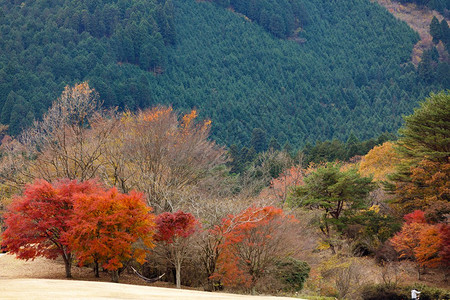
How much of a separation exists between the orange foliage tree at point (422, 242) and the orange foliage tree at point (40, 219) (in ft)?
61.5

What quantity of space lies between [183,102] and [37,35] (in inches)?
1337

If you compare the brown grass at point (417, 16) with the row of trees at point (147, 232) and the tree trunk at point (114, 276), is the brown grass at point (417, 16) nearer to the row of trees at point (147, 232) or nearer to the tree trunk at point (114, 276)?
the row of trees at point (147, 232)

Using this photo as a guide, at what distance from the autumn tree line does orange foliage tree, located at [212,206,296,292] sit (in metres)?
0.07

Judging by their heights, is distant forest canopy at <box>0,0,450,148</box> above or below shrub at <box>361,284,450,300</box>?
above

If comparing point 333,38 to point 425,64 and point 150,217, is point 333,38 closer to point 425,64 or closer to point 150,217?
point 425,64

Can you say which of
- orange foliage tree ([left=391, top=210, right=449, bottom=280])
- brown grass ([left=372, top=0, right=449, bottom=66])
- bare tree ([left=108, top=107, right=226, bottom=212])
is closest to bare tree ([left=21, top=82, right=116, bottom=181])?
bare tree ([left=108, top=107, right=226, bottom=212])

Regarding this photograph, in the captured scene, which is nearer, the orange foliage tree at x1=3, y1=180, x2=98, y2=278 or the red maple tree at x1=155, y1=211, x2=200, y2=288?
the orange foliage tree at x1=3, y1=180, x2=98, y2=278

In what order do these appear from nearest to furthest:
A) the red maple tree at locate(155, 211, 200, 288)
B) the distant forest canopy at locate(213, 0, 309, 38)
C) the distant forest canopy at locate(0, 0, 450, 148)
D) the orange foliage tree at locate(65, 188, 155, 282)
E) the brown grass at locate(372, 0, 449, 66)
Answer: the orange foliage tree at locate(65, 188, 155, 282), the red maple tree at locate(155, 211, 200, 288), the distant forest canopy at locate(0, 0, 450, 148), the brown grass at locate(372, 0, 449, 66), the distant forest canopy at locate(213, 0, 309, 38)

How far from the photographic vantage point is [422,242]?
28250 mm

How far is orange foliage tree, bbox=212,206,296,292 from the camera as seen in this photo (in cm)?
2186

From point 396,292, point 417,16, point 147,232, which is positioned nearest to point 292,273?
point 396,292

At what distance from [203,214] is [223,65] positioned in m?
105

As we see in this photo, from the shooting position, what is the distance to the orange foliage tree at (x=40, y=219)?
67.2ft

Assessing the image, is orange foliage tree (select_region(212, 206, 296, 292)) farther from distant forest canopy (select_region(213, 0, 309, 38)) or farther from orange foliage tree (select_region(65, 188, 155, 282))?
distant forest canopy (select_region(213, 0, 309, 38))
